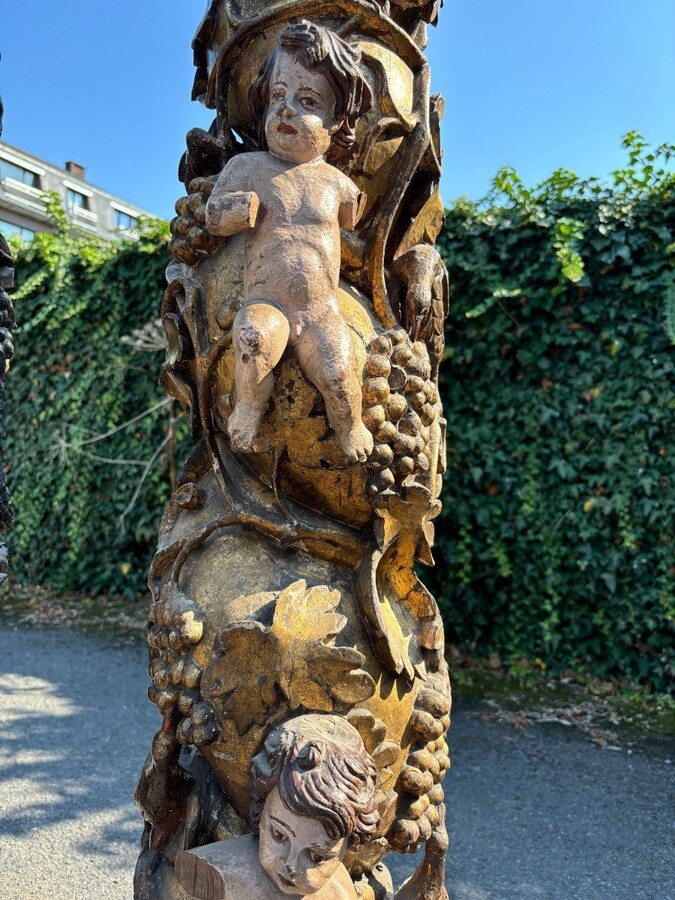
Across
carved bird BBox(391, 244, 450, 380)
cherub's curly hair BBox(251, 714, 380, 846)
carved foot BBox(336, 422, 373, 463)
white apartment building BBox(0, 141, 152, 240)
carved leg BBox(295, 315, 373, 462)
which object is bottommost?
cherub's curly hair BBox(251, 714, 380, 846)

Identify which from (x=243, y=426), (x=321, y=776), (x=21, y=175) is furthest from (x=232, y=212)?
(x=21, y=175)

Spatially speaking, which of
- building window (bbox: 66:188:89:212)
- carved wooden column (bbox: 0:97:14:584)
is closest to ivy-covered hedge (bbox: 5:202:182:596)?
carved wooden column (bbox: 0:97:14:584)

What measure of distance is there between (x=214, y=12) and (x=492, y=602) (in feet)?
12.2

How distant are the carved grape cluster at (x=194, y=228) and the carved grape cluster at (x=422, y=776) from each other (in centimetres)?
90

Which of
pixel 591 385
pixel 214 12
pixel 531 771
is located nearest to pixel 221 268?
pixel 214 12

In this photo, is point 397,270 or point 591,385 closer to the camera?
point 397,270

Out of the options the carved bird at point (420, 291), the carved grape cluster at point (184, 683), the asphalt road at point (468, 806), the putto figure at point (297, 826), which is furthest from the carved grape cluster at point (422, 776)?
the asphalt road at point (468, 806)

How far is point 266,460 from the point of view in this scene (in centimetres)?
130

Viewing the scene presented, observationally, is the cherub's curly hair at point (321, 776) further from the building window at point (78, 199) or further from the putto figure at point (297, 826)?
the building window at point (78, 199)

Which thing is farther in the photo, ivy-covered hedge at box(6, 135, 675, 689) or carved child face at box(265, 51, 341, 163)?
ivy-covered hedge at box(6, 135, 675, 689)

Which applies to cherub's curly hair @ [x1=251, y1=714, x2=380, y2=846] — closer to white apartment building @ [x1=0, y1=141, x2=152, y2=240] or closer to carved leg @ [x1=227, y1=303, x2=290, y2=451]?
carved leg @ [x1=227, y1=303, x2=290, y2=451]

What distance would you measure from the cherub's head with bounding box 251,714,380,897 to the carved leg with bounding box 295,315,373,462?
45 centimetres

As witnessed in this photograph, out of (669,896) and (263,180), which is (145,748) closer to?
(669,896)

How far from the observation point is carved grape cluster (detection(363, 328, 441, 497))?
1.26 m
